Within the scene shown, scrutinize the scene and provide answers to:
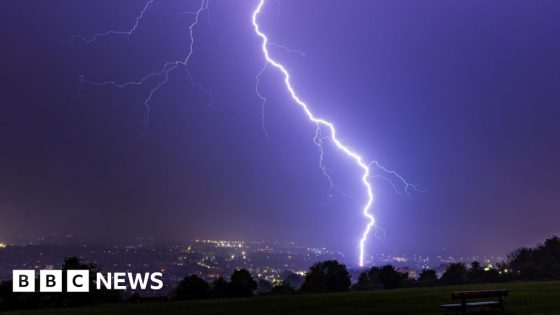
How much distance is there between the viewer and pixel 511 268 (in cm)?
3744

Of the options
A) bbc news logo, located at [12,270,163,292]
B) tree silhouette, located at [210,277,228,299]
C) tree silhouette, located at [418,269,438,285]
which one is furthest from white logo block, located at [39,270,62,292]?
tree silhouette, located at [418,269,438,285]

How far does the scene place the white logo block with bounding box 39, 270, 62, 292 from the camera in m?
20.6

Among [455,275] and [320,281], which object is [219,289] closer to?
[320,281]

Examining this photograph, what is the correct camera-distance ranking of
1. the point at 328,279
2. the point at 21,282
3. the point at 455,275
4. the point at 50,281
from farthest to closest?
the point at 455,275, the point at 328,279, the point at 50,281, the point at 21,282

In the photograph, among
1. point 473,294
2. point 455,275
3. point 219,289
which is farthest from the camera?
point 455,275

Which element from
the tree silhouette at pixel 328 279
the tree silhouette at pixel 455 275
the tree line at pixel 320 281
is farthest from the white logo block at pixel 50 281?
the tree silhouette at pixel 455 275

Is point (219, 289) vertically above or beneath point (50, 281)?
beneath

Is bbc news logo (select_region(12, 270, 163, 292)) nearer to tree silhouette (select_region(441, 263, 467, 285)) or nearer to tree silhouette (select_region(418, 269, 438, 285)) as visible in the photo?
tree silhouette (select_region(418, 269, 438, 285))

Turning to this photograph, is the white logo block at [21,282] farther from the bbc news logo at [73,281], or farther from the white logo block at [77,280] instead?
the white logo block at [77,280]

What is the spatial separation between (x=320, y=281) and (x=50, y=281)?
1410 centimetres

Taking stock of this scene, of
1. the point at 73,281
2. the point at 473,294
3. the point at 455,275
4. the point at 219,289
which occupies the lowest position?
the point at 455,275

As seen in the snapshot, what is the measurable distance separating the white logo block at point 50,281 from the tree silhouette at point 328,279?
1280 centimetres

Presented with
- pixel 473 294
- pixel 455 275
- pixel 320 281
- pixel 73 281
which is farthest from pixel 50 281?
pixel 455 275

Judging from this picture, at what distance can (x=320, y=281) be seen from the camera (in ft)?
92.9
